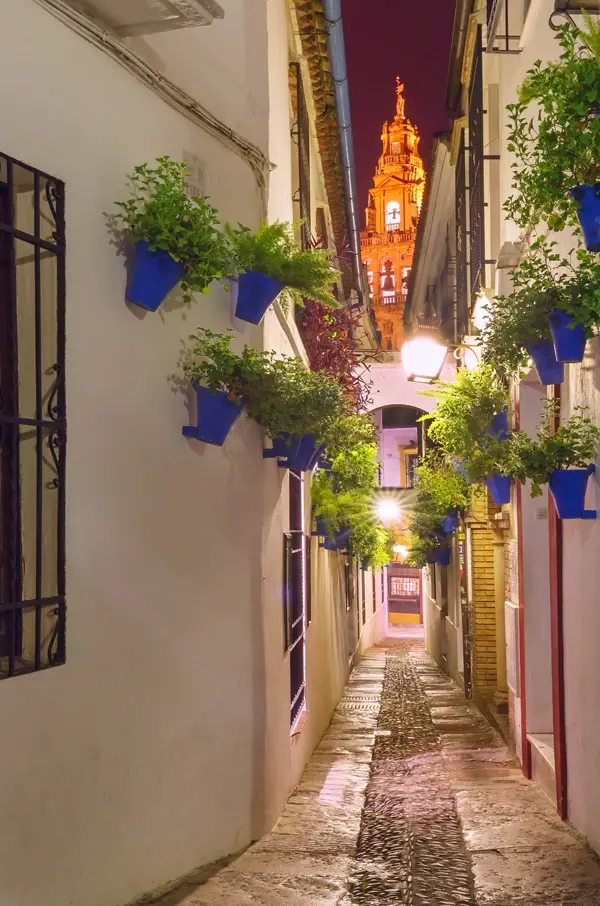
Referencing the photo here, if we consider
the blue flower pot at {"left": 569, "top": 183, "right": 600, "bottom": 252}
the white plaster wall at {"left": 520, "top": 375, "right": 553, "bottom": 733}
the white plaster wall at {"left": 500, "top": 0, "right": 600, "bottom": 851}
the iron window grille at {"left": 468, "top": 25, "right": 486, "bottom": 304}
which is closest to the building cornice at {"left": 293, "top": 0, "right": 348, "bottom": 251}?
the iron window grille at {"left": 468, "top": 25, "right": 486, "bottom": 304}

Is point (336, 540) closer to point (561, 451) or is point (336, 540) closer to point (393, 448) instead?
point (561, 451)

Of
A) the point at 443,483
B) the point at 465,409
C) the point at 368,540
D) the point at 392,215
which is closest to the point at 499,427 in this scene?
the point at 465,409

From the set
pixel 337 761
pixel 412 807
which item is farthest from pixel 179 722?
pixel 337 761

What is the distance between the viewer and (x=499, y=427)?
25.8 ft

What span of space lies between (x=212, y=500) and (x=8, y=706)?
90.5 inches

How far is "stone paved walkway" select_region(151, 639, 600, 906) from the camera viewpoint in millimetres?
4996

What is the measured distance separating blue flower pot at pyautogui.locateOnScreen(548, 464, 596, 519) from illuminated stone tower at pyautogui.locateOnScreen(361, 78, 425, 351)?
63.1 meters

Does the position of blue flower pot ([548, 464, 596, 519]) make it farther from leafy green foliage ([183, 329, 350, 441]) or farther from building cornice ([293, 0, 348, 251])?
building cornice ([293, 0, 348, 251])

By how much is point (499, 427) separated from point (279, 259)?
2.97 m

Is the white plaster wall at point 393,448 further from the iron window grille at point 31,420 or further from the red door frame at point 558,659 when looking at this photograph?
the iron window grille at point 31,420

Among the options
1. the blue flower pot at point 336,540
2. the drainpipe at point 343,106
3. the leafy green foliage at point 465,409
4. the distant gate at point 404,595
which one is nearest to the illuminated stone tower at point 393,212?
the distant gate at point 404,595

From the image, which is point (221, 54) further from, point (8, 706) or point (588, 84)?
point (8, 706)

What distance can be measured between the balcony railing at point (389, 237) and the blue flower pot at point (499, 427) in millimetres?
67356

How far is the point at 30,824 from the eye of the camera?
12.2 feet
